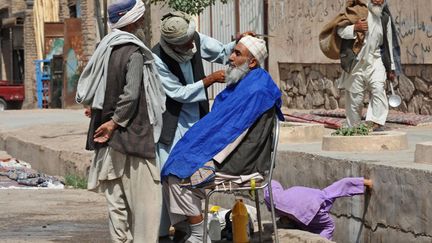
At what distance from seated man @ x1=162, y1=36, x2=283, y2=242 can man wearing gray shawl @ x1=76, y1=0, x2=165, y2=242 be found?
204 mm

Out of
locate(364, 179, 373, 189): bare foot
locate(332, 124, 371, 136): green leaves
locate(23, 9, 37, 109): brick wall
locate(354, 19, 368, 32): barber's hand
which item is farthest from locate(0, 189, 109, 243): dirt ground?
locate(23, 9, 37, 109): brick wall

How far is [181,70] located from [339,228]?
2.06m

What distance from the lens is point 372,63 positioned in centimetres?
1199

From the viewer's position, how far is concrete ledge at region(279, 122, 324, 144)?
441 inches

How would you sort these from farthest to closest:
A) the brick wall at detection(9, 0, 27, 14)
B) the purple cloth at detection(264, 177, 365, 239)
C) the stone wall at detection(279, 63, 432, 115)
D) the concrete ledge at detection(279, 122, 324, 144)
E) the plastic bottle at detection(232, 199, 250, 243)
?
the brick wall at detection(9, 0, 27, 14), the stone wall at detection(279, 63, 432, 115), the concrete ledge at detection(279, 122, 324, 144), the purple cloth at detection(264, 177, 365, 239), the plastic bottle at detection(232, 199, 250, 243)

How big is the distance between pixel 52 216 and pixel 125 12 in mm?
3104

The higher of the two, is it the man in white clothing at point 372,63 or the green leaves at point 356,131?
the man in white clothing at point 372,63

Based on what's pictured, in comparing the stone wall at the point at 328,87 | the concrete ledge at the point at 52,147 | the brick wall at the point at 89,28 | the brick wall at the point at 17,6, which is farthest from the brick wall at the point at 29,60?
the stone wall at the point at 328,87

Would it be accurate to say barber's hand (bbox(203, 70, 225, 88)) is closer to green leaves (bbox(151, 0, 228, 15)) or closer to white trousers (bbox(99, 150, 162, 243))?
white trousers (bbox(99, 150, 162, 243))

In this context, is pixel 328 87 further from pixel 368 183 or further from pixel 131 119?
pixel 131 119

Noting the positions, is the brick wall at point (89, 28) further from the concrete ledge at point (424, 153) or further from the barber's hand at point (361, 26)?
the concrete ledge at point (424, 153)

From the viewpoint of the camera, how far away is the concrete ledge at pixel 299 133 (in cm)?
1121

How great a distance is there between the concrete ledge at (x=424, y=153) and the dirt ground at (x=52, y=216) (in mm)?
2271

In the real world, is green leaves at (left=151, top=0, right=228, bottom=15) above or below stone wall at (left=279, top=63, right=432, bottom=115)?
above
